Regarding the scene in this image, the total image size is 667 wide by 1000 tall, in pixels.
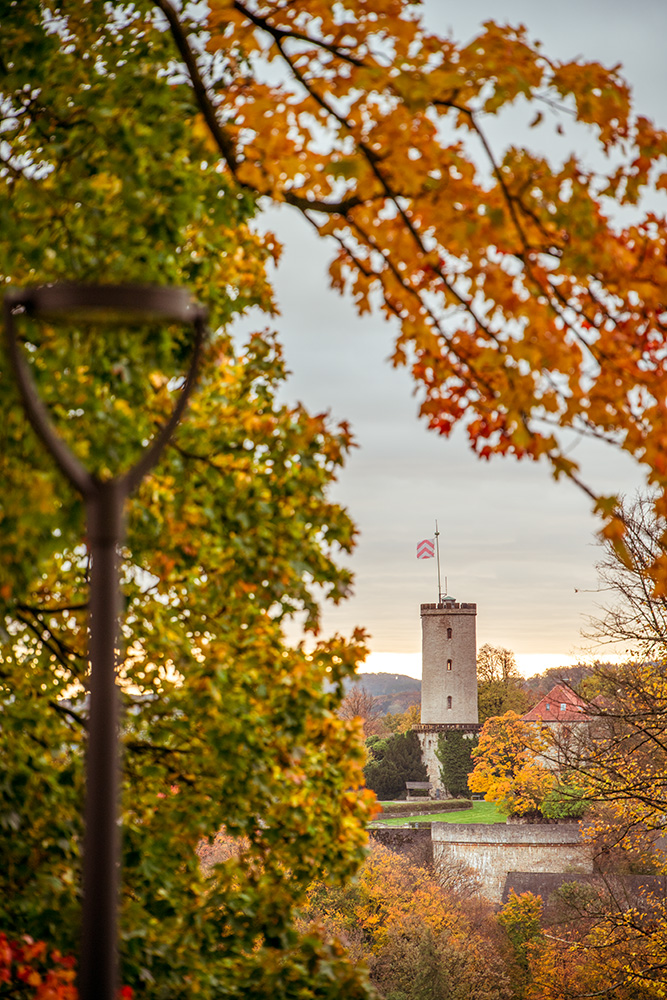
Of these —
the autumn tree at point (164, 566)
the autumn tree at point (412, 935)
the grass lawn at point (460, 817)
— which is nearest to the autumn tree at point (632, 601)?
the autumn tree at point (164, 566)

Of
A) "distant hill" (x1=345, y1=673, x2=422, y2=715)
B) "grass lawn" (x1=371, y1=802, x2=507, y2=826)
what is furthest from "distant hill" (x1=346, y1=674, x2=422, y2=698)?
"grass lawn" (x1=371, y1=802, x2=507, y2=826)

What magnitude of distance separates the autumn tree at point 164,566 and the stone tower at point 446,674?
4540 centimetres

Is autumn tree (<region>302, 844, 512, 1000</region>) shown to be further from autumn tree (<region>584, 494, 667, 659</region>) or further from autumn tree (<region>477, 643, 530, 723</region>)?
autumn tree (<region>477, 643, 530, 723</region>)

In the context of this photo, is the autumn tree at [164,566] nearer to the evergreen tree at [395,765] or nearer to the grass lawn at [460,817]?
the grass lawn at [460,817]

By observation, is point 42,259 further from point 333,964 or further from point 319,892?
point 319,892

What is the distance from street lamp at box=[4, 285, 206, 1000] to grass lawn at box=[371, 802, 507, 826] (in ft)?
126

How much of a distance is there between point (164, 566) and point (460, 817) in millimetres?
39179

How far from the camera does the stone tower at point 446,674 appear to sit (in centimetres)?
4988

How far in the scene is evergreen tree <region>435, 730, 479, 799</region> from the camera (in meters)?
47.9

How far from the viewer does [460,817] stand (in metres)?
41.4

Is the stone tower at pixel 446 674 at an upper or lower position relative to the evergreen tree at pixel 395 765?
upper

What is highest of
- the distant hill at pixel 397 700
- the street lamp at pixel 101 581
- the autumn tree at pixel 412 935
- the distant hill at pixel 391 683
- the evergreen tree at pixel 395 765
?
the street lamp at pixel 101 581

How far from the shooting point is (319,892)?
26188mm

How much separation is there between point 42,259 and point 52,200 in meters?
0.37
